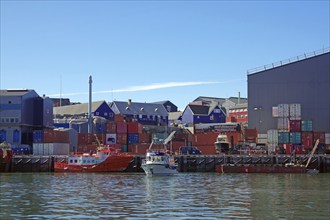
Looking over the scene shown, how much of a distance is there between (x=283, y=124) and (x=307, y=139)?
494 cm

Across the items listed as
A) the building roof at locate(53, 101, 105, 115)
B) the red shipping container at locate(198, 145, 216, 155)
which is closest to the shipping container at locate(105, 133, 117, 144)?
the red shipping container at locate(198, 145, 216, 155)

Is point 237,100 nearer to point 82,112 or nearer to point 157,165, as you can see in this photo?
point 82,112

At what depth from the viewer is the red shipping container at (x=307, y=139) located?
88938 millimetres

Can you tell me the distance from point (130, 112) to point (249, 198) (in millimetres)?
102364

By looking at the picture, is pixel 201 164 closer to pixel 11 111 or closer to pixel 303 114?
pixel 303 114

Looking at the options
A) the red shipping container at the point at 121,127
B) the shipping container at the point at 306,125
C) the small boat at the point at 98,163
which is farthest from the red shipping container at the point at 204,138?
the small boat at the point at 98,163

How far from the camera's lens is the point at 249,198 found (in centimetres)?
3709

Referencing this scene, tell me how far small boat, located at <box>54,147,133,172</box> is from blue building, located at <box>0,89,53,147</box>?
19416 millimetres

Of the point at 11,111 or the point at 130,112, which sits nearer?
the point at 11,111

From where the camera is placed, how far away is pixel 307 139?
89312 millimetres

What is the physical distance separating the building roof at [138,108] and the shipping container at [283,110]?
5271cm

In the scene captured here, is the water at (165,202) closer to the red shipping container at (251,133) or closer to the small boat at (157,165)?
the small boat at (157,165)

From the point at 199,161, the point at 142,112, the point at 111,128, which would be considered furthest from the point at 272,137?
the point at 142,112

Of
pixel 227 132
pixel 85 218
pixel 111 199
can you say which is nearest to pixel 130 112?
pixel 227 132
